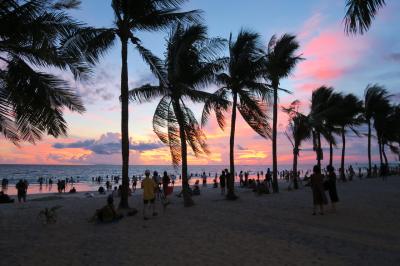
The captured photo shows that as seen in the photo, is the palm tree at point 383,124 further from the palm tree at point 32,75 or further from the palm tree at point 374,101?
the palm tree at point 32,75

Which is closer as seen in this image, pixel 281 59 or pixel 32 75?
pixel 32 75

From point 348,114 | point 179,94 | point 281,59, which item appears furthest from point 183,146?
point 348,114

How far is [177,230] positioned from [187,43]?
8890 millimetres

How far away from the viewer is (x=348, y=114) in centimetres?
3778

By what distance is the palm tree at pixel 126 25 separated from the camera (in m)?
14.3

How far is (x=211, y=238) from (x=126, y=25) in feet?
29.5

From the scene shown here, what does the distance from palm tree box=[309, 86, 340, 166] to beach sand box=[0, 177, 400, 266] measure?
46.3 feet

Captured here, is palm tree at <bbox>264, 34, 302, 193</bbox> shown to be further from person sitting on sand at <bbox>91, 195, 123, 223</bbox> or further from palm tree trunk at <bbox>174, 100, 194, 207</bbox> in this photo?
person sitting on sand at <bbox>91, 195, 123, 223</bbox>

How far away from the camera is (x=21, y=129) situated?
943 centimetres

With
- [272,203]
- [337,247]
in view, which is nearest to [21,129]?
[337,247]

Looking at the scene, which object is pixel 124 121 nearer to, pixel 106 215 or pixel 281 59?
pixel 106 215

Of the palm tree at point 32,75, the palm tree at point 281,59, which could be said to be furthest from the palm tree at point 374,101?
the palm tree at point 32,75

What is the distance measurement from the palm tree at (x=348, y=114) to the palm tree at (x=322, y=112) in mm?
713

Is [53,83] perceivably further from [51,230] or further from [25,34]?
[51,230]
